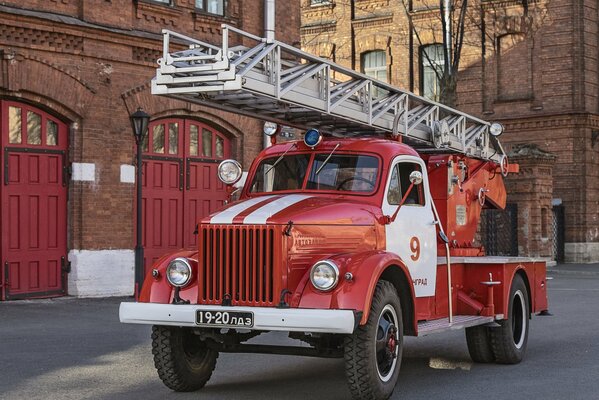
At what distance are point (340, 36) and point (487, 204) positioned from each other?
25.9 meters

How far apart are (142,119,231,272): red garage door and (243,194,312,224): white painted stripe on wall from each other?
34.7 ft

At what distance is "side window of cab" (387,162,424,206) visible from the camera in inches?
372

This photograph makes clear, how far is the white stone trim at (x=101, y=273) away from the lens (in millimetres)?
17891

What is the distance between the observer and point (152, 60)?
766 inches

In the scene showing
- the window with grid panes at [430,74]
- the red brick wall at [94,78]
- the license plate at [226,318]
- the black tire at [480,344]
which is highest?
the window with grid panes at [430,74]

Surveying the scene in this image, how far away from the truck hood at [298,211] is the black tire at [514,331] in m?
2.56

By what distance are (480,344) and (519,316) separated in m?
0.78

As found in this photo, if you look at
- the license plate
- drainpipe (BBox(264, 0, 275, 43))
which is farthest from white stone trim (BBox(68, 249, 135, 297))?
the license plate

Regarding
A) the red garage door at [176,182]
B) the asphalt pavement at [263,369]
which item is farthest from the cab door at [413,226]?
the red garage door at [176,182]

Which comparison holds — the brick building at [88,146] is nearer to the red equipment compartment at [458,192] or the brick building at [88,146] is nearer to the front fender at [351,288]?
the red equipment compartment at [458,192]

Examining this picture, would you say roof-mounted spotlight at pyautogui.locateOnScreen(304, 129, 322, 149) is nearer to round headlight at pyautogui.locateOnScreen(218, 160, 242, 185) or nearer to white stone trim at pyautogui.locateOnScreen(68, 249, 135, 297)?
round headlight at pyautogui.locateOnScreen(218, 160, 242, 185)

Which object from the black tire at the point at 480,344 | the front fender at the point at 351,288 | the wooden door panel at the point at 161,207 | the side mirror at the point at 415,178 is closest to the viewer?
the front fender at the point at 351,288

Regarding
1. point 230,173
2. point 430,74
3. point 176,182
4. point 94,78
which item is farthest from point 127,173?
point 430,74

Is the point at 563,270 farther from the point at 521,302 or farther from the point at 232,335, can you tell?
the point at 232,335
